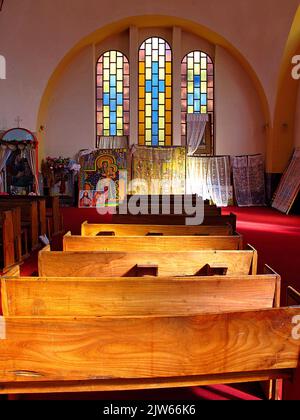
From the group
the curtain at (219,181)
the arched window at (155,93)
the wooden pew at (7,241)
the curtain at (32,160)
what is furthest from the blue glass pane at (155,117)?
the wooden pew at (7,241)

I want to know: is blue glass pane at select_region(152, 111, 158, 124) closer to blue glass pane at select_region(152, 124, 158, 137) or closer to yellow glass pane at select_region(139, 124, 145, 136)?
blue glass pane at select_region(152, 124, 158, 137)

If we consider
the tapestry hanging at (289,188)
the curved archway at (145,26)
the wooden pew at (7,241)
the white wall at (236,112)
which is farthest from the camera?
the white wall at (236,112)

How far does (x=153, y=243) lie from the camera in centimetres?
385

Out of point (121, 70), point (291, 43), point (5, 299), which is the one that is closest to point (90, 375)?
point (5, 299)

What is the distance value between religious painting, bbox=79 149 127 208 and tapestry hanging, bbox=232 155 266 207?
3.53m

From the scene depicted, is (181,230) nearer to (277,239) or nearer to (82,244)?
(82,244)

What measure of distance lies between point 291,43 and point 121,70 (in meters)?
5.26

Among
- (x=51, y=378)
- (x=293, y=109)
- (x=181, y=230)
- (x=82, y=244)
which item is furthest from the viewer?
(x=293, y=109)

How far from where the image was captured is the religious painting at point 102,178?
13.4 meters

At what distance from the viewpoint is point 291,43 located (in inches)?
487

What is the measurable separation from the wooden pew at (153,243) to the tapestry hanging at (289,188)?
8.18 meters

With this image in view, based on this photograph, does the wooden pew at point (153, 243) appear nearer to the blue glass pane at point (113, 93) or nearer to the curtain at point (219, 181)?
the curtain at point (219, 181)

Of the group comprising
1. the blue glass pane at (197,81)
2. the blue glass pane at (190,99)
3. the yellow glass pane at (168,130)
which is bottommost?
the yellow glass pane at (168,130)

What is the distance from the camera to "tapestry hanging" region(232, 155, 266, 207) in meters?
13.9
